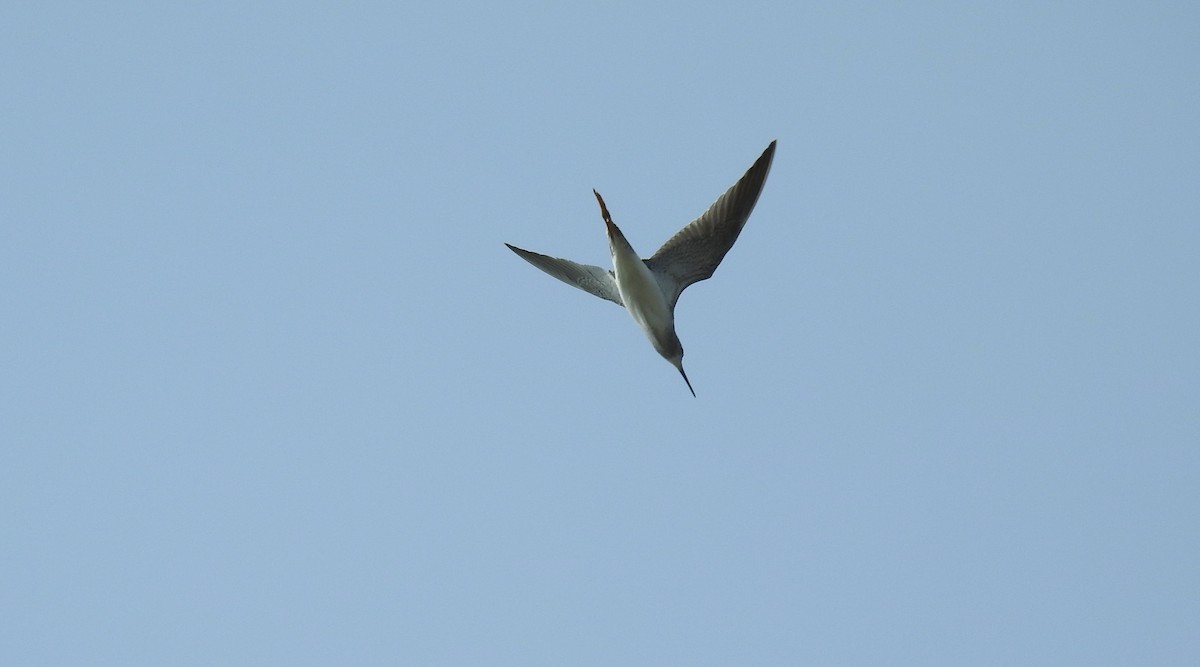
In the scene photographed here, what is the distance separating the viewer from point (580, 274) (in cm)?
1995

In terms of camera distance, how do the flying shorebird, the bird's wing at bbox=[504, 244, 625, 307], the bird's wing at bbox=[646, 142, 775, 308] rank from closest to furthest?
the flying shorebird → the bird's wing at bbox=[646, 142, 775, 308] → the bird's wing at bbox=[504, 244, 625, 307]

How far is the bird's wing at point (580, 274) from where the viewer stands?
1970 centimetres

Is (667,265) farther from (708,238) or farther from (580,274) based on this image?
(580,274)

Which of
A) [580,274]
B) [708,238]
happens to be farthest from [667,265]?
[580,274]

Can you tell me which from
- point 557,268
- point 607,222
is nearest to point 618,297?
point 557,268

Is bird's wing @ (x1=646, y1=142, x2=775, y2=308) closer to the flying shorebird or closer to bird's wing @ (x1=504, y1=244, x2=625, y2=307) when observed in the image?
the flying shorebird

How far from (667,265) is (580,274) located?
1.59 metres

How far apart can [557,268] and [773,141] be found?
4392 mm

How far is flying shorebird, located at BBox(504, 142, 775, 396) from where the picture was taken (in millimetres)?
17812

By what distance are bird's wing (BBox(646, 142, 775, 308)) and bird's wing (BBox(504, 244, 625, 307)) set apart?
0.90 metres

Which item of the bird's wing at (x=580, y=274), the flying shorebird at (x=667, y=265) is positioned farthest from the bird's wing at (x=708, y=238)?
the bird's wing at (x=580, y=274)

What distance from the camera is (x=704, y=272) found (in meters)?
19.2

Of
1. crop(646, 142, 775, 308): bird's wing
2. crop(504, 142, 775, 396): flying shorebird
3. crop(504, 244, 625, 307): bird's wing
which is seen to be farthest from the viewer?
crop(504, 244, 625, 307): bird's wing

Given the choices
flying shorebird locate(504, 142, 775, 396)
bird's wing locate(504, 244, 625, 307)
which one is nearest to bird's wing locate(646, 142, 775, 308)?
flying shorebird locate(504, 142, 775, 396)
